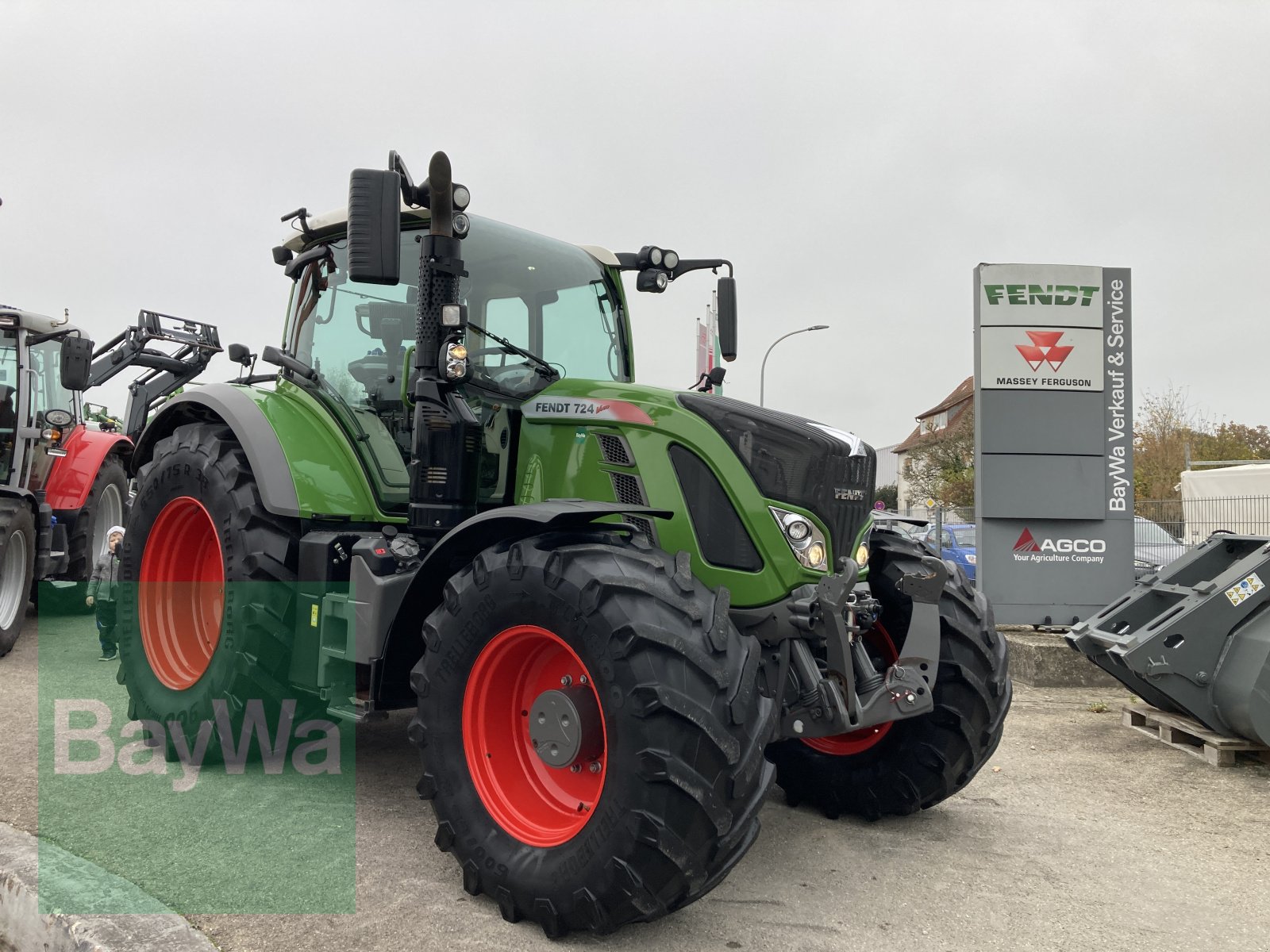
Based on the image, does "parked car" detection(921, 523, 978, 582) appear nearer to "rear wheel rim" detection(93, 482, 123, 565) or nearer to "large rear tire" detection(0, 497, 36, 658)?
"rear wheel rim" detection(93, 482, 123, 565)

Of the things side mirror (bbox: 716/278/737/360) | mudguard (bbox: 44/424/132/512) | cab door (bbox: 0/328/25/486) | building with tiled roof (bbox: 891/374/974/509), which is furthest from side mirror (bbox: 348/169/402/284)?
building with tiled roof (bbox: 891/374/974/509)

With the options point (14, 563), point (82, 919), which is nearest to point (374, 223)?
point (82, 919)

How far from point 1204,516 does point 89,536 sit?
11.9 metres

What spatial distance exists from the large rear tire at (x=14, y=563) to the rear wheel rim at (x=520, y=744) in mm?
5878

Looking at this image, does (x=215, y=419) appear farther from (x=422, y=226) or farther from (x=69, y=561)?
(x=69, y=561)

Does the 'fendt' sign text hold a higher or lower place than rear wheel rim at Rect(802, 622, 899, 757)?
higher

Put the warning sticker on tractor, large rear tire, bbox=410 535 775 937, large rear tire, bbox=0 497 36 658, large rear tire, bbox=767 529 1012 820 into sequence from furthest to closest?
large rear tire, bbox=0 497 36 658 < the warning sticker on tractor < large rear tire, bbox=767 529 1012 820 < large rear tire, bbox=410 535 775 937

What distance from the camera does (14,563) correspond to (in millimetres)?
8055

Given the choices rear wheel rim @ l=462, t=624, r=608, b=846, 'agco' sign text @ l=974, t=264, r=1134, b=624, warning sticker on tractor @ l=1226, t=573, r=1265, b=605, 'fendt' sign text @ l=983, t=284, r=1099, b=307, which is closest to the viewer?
rear wheel rim @ l=462, t=624, r=608, b=846

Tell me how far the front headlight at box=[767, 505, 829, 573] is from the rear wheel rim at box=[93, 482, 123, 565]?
8.77 meters

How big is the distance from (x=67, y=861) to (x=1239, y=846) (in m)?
4.52

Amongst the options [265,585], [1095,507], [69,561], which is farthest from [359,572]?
[1095,507]

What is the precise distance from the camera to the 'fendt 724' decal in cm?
372

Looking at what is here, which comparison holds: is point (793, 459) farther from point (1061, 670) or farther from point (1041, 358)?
point (1041, 358)
